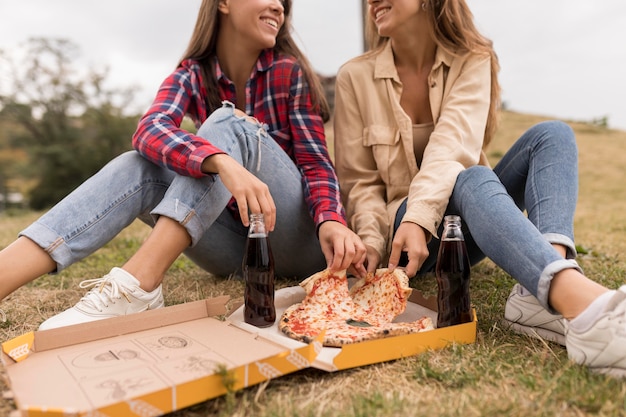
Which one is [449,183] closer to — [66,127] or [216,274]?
[216,274]

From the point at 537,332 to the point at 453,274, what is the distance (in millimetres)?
387

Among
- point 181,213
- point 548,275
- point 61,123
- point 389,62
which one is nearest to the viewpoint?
point 548,275

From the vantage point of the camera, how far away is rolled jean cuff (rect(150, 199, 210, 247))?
7.21 ft

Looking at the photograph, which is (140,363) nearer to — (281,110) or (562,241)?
(562,241)

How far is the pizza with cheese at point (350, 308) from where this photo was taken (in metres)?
1.96

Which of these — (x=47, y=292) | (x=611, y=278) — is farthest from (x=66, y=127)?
(x=611, y=278)

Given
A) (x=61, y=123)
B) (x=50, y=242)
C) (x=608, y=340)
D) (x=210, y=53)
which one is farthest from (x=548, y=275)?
(x=61, y=123)

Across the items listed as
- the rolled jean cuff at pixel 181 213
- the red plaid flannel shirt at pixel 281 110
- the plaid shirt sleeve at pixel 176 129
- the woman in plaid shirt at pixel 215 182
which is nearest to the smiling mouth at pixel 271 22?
the woman in plaid shirt at pixel 215 182

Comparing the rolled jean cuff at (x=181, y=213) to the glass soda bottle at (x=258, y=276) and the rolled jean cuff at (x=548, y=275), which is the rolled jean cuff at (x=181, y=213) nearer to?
the glass soda bottle at (x=258, y=276)

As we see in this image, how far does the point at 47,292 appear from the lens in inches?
120

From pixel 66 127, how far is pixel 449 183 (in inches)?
892

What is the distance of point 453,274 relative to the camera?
198 cm

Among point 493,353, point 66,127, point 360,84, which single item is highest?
point 360,84

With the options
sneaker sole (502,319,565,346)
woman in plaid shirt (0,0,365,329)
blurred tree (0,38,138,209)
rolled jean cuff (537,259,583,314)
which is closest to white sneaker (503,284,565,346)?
sneaker sole (502,319,565,346)
